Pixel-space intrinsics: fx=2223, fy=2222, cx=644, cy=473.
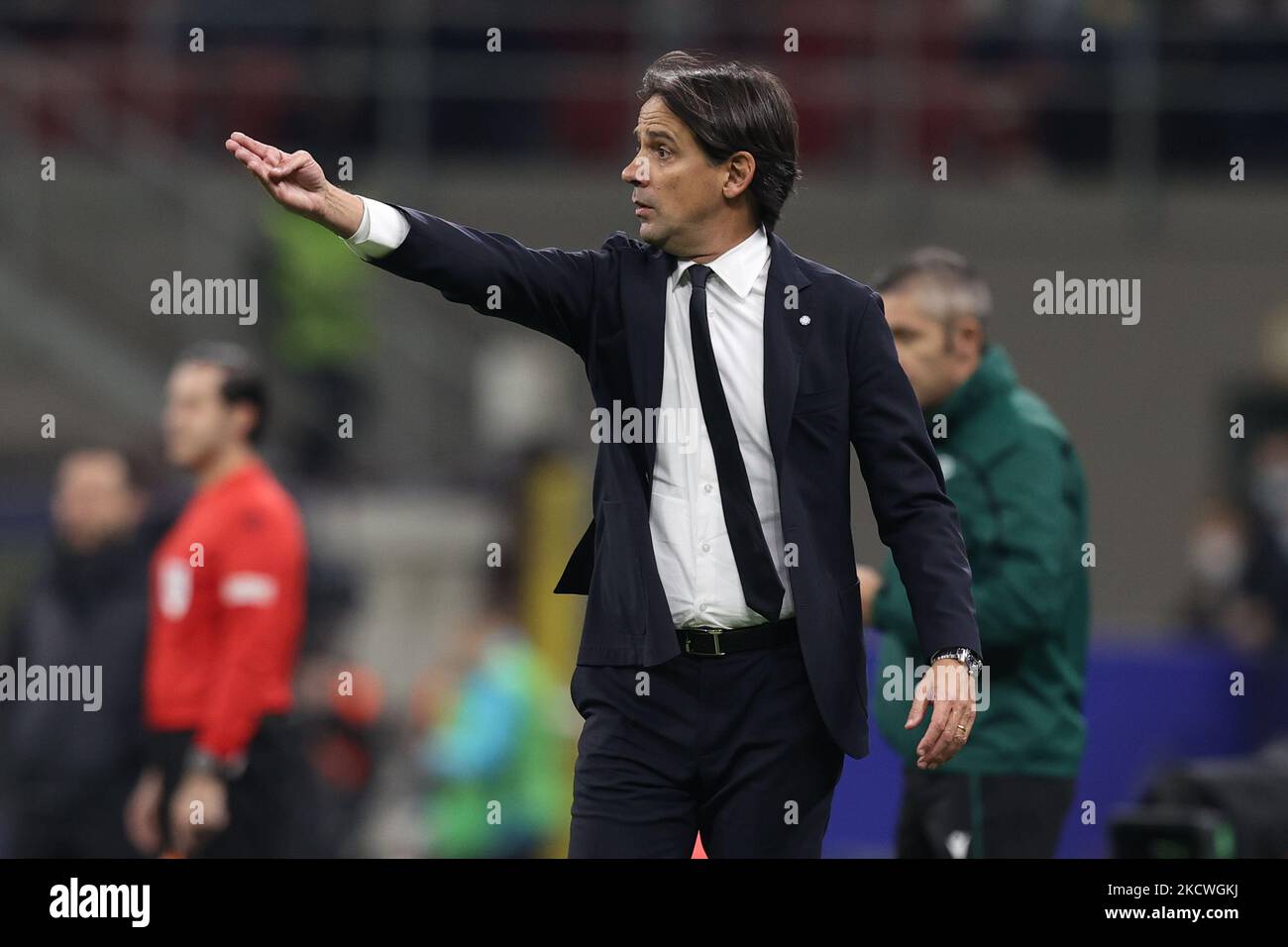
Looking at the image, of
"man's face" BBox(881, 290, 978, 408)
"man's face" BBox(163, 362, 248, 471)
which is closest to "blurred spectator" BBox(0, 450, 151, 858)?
"man's face" BBox(163, 362, 248, 471)

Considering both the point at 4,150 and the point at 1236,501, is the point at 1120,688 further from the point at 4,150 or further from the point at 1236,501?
the point at 4,150

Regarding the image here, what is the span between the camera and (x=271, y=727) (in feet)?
23.8

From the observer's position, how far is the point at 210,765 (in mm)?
7055

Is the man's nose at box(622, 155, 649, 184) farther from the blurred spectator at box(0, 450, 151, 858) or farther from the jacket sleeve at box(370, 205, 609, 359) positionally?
A: the blurred spectator at box(0, 450, 151, 858)

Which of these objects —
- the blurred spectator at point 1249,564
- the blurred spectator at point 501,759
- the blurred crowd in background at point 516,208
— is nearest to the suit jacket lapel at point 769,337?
the blurred spectator at point 501,759

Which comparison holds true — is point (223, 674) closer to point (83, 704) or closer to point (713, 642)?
point (83, 704)

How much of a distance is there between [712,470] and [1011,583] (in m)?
1.47

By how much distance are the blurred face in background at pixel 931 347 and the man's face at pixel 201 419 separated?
8.24ft

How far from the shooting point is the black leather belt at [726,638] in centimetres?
459

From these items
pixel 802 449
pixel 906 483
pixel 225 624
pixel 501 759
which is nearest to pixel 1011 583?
pixel 906 483

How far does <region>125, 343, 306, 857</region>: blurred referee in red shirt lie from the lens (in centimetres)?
709

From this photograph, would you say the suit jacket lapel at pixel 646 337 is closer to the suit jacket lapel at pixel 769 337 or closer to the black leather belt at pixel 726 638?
the suit jacket lapel at pixel 769 337
